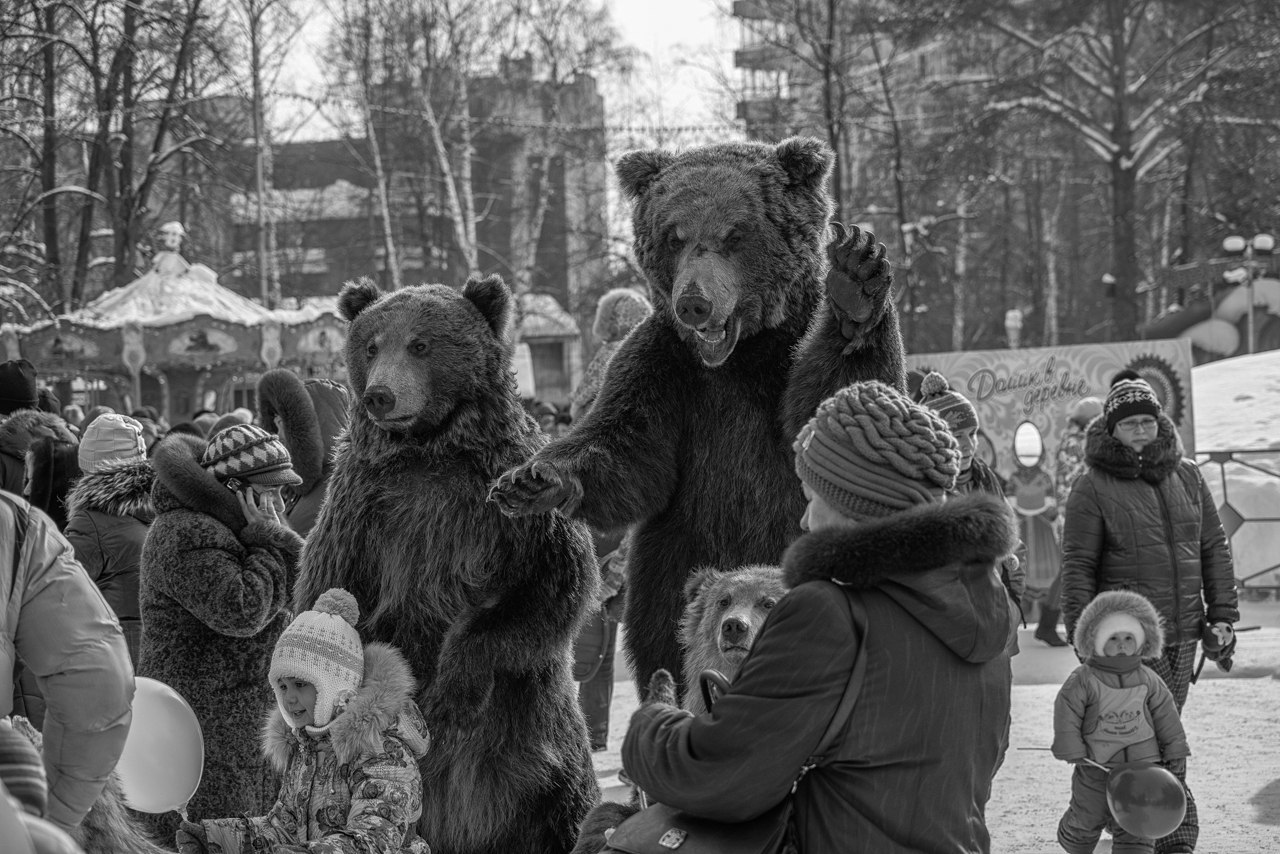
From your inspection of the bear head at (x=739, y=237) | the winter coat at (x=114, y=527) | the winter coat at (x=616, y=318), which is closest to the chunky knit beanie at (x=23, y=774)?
the bear head at (x=739, y=237)

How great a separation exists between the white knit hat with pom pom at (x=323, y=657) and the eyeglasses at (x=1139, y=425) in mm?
3642

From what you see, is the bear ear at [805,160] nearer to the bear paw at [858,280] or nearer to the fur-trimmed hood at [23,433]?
the bear paw at [858,280]

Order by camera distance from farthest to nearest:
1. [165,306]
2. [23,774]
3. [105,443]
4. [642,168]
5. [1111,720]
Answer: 1. [165,306]
2. [105,443]
3. [1111,720]
4. [642,168]
5. [23,774]

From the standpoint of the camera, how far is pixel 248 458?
4.41 metres

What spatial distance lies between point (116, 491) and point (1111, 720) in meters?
3.55

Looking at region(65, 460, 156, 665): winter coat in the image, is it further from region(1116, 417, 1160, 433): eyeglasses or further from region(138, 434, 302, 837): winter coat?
region(1116, 417, 1160, 433): eyeglasses

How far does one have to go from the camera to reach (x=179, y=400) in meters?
20.0

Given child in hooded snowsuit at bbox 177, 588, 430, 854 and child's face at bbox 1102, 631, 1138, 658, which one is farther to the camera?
child's face at bbox 1102, 631, 1138, 658

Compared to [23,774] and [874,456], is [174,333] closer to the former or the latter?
[874,456]

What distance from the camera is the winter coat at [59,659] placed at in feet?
7.92

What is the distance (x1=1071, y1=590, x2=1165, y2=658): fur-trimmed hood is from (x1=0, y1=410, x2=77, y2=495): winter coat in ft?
13.9

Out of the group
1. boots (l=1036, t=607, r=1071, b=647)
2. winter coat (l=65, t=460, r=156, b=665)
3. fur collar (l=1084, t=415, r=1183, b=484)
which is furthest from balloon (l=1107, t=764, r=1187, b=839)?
boots (l=1036, t=607, r=1071, b=647)

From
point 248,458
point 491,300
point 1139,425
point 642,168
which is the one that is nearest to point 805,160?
point 642,168

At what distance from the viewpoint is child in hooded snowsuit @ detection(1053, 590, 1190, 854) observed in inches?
200
